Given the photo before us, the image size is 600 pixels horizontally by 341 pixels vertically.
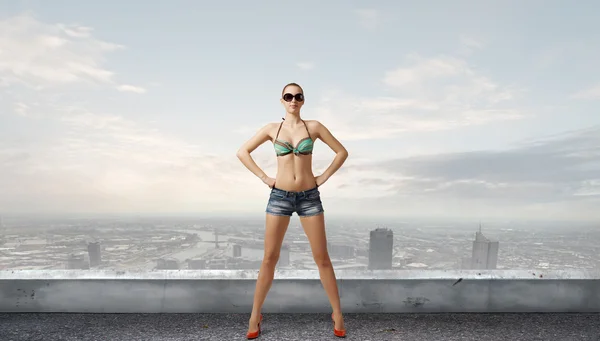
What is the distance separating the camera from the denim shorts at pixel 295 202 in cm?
352

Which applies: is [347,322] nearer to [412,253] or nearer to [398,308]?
[398,308]

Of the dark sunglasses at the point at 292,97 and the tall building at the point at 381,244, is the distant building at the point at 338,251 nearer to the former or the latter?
the dark sunglasses at the point at 292,97

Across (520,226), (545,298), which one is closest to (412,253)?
(545,298)

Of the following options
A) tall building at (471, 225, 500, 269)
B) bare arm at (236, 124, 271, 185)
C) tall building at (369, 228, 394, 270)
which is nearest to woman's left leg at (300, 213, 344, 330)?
bare arm at (236, 124, 271, 185)

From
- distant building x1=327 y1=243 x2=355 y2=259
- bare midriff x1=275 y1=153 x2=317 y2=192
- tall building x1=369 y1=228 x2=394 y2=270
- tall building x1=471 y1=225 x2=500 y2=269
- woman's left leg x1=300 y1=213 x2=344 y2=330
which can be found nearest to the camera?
bare midriff x1=275 y1=153 x2=317 y2=192

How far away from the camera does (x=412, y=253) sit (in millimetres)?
37531

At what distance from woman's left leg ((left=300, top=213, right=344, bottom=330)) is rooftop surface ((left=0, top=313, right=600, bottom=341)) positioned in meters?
0.29

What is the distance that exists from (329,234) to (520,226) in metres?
74.9

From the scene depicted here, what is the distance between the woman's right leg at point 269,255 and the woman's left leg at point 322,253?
215mm

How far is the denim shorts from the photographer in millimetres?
3518

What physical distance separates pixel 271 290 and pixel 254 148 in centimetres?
158

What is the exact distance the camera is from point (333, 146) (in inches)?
144

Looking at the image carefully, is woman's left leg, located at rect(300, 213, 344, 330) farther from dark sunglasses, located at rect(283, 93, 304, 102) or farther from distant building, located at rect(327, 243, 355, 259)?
dark sunglasses, located at rect(283, 93, 304, 102)

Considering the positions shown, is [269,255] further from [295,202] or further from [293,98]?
[293,98]
